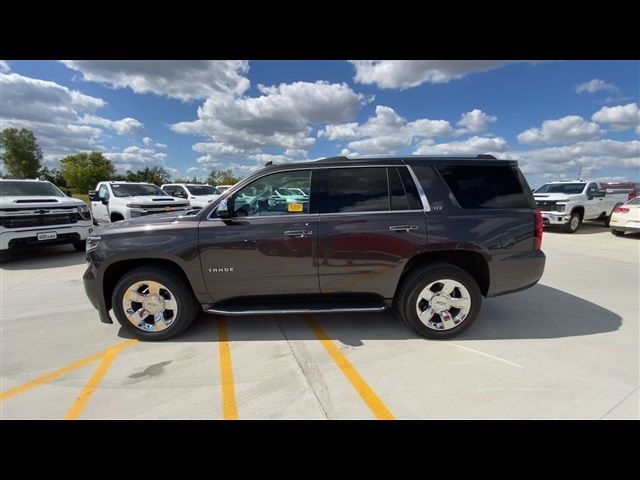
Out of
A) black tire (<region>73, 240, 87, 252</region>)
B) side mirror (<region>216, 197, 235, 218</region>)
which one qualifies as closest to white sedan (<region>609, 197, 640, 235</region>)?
side mirror (<region>216, 197, 235, 218</region>)

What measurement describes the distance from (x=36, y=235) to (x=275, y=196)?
255 inches

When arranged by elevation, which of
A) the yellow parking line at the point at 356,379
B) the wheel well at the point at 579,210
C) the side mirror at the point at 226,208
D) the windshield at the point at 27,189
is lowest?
the yellow parking line at the point at 356,379

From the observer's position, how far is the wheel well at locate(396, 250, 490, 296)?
3.22 m

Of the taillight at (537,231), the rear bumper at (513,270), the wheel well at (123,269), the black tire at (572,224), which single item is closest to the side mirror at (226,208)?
the wheel well at (123,269)

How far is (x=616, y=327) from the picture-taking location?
342 centimetres

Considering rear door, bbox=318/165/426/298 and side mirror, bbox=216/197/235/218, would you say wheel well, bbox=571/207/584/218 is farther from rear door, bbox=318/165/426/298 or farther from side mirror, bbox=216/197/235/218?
side mirror, bbox=216/197/235/218

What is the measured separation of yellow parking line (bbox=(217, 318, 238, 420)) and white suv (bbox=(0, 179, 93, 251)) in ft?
19.3

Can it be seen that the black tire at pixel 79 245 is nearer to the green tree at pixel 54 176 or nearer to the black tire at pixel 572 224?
the black tire at pixel 572 224

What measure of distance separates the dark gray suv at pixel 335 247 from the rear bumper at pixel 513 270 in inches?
0.5

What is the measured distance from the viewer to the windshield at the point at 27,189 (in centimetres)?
709

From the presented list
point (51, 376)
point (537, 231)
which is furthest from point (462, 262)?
point (51, 376)
